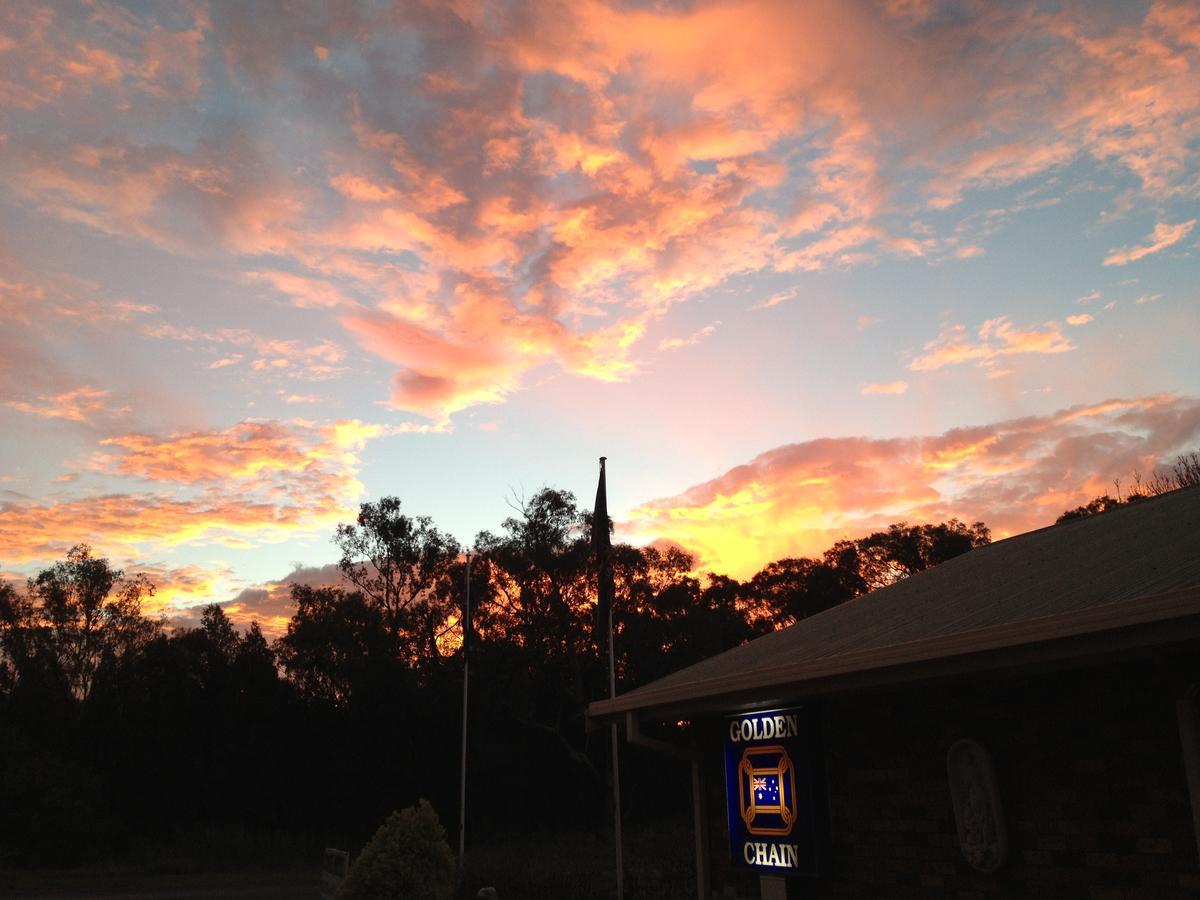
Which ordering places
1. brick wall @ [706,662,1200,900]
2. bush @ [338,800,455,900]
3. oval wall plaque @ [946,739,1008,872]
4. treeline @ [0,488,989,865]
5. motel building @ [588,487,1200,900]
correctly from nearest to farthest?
motel building @ [588,487,1200,900], brick wall @ [706,662,1200,900], oval wall plaque @ [946,739,1008,872], bush @ [338,800,455,900], treeline @ [0,488,989,865]

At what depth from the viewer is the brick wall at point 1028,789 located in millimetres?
6012

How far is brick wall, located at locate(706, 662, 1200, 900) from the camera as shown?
6.01m

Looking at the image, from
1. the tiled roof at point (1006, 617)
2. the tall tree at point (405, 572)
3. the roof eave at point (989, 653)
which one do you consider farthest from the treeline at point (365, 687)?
the roof eave at point (989, 653)

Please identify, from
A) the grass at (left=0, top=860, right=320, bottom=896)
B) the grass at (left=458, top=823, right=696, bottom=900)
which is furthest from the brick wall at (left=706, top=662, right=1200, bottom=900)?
the grass at (left=0, top=860, right=320, bottom=896)

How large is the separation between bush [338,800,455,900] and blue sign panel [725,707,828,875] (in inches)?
301

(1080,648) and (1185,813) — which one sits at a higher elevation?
(1080,648)

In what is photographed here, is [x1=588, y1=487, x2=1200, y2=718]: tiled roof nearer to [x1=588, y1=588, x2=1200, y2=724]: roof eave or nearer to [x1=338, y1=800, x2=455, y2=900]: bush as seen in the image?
[x1=588, y1=588, x2=1200, y2=724]: roof eave

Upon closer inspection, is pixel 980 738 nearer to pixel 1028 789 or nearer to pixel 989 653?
pixel 1028 789

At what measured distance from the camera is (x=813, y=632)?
35.3ft

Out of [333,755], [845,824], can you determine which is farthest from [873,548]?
[845,824]

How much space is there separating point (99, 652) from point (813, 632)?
149ft

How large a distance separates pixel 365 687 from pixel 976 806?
40025 mm

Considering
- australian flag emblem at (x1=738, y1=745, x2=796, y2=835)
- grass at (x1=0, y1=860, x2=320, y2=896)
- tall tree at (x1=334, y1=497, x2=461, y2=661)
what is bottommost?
grass at (x1=0, y1=860, x2=320, y2=896)

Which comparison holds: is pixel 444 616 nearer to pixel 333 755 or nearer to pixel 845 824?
pixel 333 755
